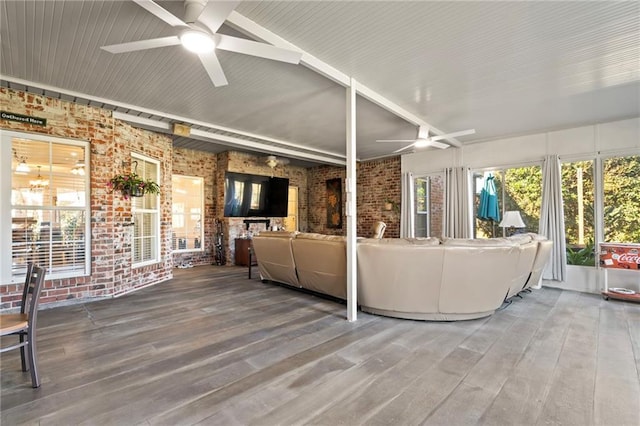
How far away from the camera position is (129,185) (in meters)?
4.46

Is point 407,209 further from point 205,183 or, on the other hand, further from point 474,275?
point 205,183

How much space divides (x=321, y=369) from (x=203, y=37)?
2.67 meters

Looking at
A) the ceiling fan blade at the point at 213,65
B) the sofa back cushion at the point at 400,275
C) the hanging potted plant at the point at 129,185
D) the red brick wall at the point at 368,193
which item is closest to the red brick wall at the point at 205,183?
the hanging potted plant at the point at 129,185

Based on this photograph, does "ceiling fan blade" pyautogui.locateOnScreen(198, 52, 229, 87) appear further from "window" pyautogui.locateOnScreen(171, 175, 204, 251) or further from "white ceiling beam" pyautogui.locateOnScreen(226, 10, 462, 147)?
"window" pyautogui.locateOnScreen(171, 175, 204, 251)

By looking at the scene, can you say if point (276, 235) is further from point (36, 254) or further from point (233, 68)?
point (36, 254)

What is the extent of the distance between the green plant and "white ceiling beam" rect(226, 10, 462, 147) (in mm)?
3602

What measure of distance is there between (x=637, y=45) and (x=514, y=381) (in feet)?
11.0

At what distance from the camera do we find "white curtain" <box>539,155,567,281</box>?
505cm

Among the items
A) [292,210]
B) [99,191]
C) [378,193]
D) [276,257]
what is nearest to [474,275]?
[276,257]

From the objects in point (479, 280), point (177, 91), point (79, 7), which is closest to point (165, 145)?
point (177, 91)

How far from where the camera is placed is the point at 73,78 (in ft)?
11.3

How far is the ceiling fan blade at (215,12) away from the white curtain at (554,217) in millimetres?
5751

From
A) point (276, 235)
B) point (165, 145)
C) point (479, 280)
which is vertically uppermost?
point (165, 145)

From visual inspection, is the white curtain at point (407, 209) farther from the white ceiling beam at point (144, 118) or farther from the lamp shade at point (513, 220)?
the white ceiling beam at point (144, 118)
